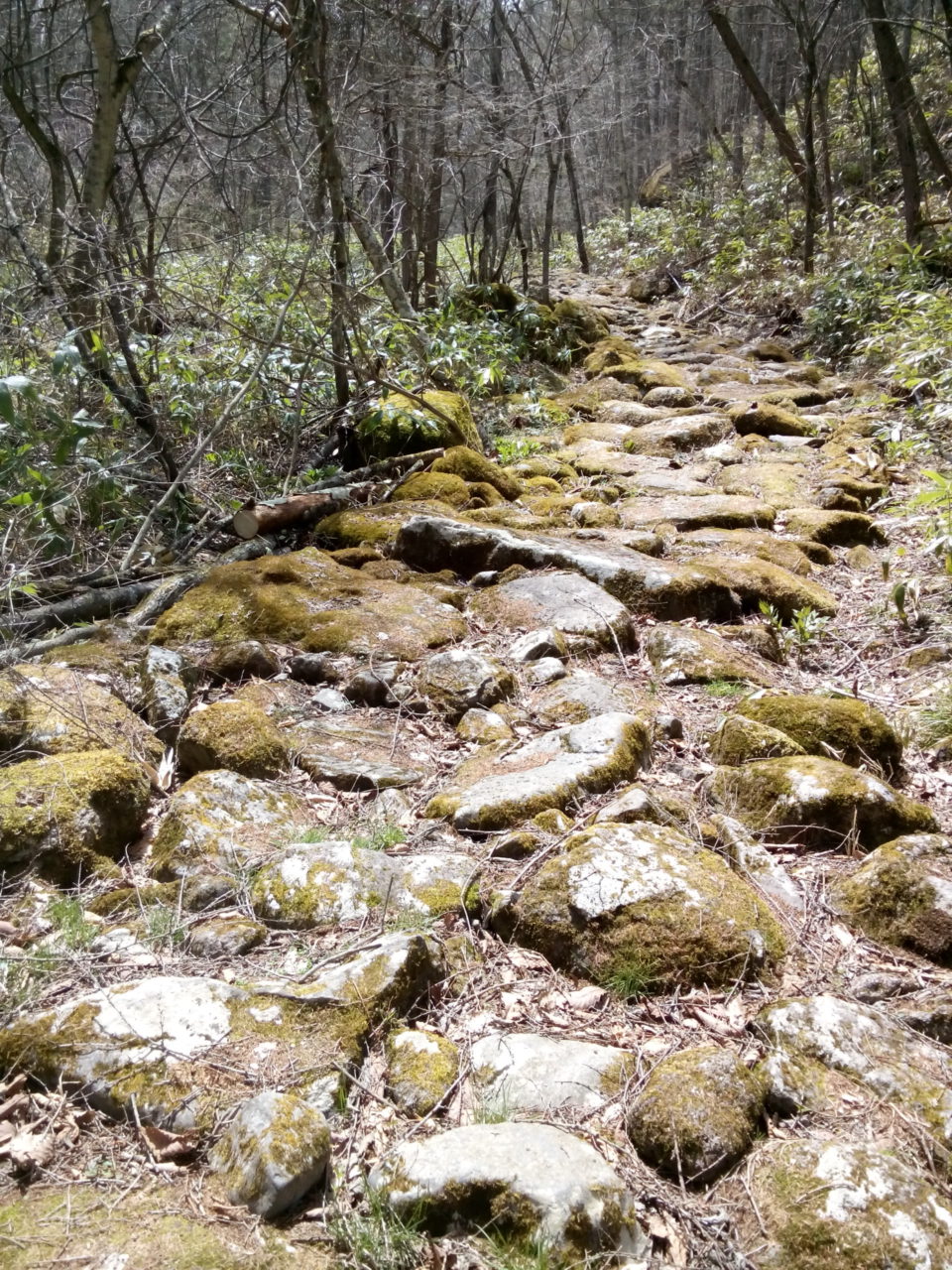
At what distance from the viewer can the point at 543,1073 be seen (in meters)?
1.96

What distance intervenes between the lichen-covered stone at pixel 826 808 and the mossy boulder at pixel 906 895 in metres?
0.17

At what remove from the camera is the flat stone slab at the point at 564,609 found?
14.4 ft

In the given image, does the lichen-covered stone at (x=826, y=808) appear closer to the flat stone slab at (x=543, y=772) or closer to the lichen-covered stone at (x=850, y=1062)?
the flat stone slab at (x=543, y=772)

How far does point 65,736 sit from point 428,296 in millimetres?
9513

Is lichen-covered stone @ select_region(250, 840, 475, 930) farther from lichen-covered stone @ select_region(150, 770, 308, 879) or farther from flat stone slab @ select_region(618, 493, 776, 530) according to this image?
flat stone slab @ select_region(618, 493, 776, 530)

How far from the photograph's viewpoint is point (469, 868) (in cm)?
264

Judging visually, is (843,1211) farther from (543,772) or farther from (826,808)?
(543,772)

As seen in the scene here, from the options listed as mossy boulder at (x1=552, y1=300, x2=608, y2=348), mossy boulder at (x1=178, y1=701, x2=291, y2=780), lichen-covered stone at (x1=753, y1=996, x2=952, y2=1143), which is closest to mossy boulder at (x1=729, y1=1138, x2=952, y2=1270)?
lichen-covered stone at (x1=753, y1=996, x2=952, y2=1143)

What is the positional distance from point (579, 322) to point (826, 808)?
11.5m

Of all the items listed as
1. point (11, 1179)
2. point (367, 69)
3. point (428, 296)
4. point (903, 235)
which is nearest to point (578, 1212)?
point (11, 1179)

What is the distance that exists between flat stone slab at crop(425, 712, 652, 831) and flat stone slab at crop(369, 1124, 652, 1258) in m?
1.26

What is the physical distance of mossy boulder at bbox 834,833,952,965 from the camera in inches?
93.0

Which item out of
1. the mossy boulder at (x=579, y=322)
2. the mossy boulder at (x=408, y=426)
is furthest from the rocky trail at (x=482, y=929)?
the mossy boulder at (x=579, y=322)

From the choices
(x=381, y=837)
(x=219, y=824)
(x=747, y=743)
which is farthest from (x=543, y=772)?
(x=219, y=824)
